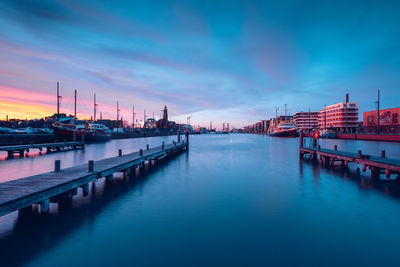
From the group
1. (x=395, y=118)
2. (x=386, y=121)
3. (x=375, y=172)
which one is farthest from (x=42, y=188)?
(x=386, y=121)

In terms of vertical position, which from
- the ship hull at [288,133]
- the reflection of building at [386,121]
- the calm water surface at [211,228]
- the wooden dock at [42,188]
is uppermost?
the reflection of building at [386,121]

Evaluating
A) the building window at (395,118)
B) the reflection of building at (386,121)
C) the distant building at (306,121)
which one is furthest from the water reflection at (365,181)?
the distant building at (306,121)

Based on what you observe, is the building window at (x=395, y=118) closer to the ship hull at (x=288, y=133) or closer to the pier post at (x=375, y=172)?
the ship hull at (x=288, y=133)

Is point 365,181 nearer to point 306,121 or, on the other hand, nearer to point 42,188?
point 42,188

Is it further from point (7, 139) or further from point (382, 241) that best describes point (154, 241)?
point (7, 139)

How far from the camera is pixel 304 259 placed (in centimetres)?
693

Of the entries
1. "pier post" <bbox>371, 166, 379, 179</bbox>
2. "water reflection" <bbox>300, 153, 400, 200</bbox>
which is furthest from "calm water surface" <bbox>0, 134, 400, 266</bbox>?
"pier post" <bbox>371, 166, 379, 179</bbox>

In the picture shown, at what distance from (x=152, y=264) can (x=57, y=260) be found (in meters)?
2.98

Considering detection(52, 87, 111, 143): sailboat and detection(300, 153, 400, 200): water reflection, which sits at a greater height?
detection(52, 87, 111, 143): sailboat

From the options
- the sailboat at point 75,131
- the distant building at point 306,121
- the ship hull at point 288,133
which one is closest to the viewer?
the sailboat at point 75,131

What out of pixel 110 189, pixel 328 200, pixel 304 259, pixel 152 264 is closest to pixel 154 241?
pixel 152 264

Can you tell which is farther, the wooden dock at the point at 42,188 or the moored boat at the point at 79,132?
the moored boat at the point at 79,132

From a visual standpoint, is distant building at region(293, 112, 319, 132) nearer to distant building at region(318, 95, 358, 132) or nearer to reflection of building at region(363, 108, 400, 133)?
distant building at region(318, 95, 358, 132)

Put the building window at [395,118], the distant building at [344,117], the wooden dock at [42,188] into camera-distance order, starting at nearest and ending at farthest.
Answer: the wooden dock at [42,188]
the building window at [395,118]
the distant building at [344,117]
